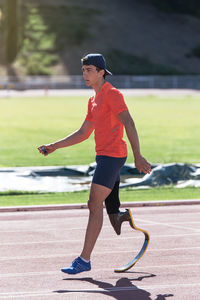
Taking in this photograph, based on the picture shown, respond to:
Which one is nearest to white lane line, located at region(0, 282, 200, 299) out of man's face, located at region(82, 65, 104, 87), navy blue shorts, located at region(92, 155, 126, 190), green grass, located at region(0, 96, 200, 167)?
navy blue shorts, located at region(92, 155, 126, 190)

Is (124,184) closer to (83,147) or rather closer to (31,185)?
(31,185)

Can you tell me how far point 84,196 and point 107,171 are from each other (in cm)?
532

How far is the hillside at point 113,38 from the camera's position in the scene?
72312 mm

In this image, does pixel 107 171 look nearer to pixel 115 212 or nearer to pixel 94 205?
pixel 94 205

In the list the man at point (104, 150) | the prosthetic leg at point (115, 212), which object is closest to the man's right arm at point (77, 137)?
the man at point (104, 150)

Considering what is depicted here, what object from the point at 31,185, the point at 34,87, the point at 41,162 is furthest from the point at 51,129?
the point at 34,87

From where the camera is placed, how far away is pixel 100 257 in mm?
7645

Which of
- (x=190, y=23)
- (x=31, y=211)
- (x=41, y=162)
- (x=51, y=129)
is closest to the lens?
(x=31, y=211)

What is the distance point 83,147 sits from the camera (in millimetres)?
19188

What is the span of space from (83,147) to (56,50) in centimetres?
5694

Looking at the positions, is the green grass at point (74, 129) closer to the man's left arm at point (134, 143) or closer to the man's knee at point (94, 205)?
the man's knee at point (94, 205)

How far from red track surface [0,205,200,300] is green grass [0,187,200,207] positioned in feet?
3.47

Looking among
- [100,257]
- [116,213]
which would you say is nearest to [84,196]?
[100,257]

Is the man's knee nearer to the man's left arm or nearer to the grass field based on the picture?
the man's left arm
